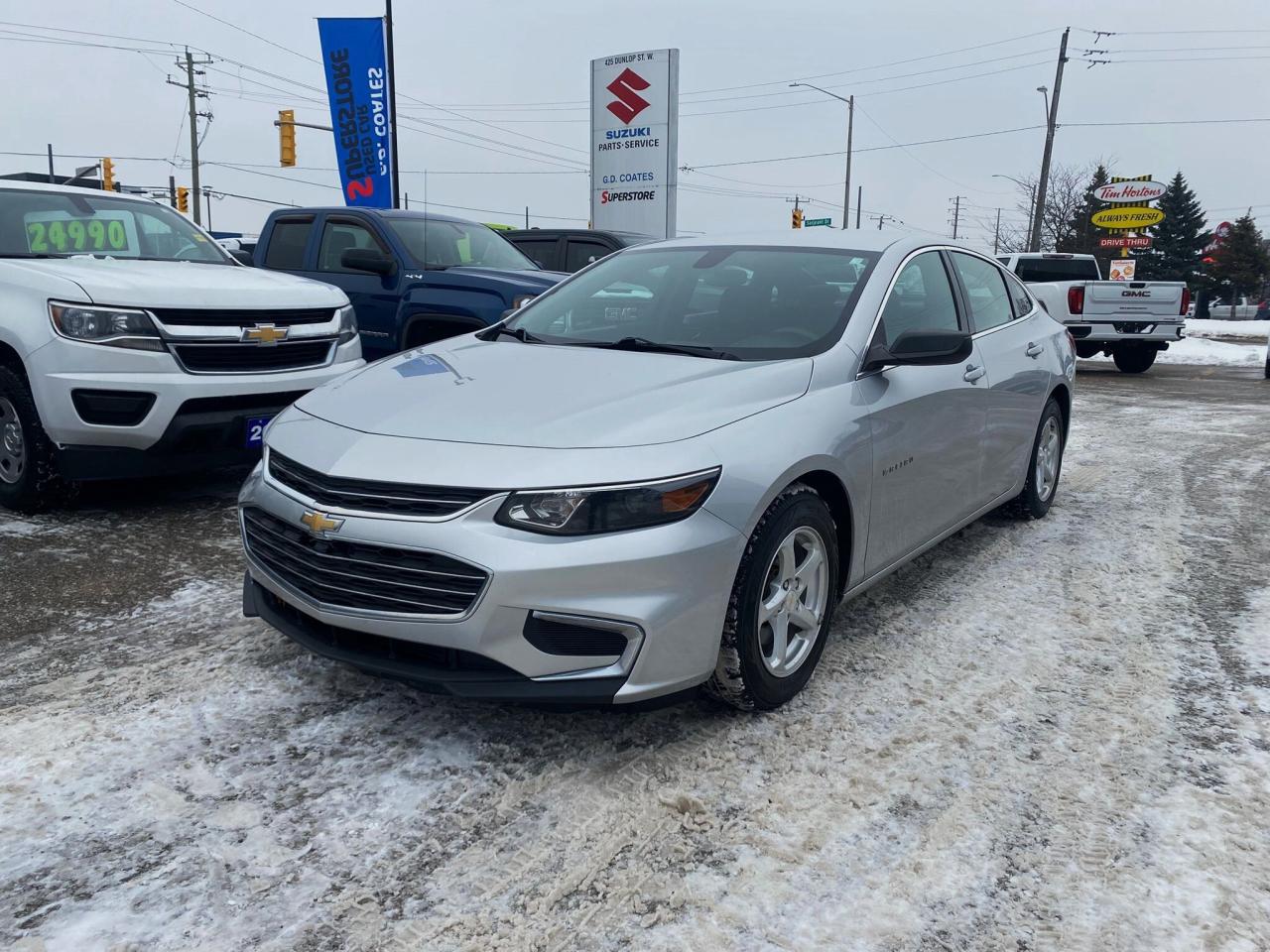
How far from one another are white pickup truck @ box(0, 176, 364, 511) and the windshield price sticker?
17 millimetres

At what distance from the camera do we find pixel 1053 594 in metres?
4.51

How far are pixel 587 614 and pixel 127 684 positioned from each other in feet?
5.78

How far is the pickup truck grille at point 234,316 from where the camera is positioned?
5.14 metres

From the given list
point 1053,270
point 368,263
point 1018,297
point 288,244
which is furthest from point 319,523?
point 1053,270

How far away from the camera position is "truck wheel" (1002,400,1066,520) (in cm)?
566

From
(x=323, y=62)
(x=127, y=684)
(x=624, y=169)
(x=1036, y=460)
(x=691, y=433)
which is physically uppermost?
(x=323, y=62)

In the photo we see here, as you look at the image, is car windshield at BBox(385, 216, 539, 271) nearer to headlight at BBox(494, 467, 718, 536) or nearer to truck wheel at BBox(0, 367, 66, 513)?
truck wheel at BBox(0, 367, 66, 513)

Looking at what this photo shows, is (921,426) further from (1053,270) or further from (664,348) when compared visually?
(1053,270)

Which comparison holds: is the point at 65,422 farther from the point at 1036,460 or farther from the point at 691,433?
the point at 1036,460

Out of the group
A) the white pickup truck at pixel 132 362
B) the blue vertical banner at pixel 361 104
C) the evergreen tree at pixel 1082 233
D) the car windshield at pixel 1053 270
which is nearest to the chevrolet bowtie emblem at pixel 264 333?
the white pickup truck at pixel 132 362

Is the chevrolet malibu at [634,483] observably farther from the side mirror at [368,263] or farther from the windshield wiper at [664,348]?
the side mirror at [368,263]

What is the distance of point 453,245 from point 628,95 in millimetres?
11610

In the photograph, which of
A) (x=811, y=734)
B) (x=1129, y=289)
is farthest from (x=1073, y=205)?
(x=811, y=734)

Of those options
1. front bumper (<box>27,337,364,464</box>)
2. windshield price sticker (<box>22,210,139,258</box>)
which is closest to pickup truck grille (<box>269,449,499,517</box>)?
front bumper (<box>27,337,364,464</box>)
